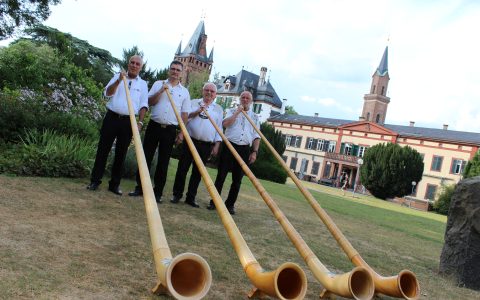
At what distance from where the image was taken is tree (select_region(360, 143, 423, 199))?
4475 cm

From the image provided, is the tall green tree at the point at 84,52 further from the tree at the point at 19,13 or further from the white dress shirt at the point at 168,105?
the white dress shirt at the point at 168,105

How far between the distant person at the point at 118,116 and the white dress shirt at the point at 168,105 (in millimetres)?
166

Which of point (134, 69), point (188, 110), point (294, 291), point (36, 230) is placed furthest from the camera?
point (188, 110)

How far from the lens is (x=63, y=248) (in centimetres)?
353

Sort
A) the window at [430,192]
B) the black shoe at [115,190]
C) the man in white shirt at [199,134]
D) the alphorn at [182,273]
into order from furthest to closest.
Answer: the window at [430,192] → the man in white shirt at [199,134] → the black shoe at [115,190] → the alphorn at [182,273]

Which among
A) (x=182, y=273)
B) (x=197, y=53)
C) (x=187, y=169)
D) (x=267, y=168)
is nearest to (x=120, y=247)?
(x=182, y=273)

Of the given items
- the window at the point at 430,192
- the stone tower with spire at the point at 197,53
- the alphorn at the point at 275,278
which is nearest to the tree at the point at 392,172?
the window at the point at 430,192

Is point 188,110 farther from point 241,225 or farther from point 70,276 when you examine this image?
point 70,276

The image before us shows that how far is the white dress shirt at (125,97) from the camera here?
6.02 metres

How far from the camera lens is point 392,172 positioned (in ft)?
147

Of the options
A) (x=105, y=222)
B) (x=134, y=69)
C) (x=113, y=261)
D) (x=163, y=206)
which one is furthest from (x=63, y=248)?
(x=134, y=69)

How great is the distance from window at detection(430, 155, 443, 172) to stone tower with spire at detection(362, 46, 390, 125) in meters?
27.2

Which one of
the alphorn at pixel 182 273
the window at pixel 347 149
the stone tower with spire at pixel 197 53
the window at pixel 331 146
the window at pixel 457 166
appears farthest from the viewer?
the stone tower with spire at pixel 197 53

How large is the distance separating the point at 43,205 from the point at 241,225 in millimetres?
2489
